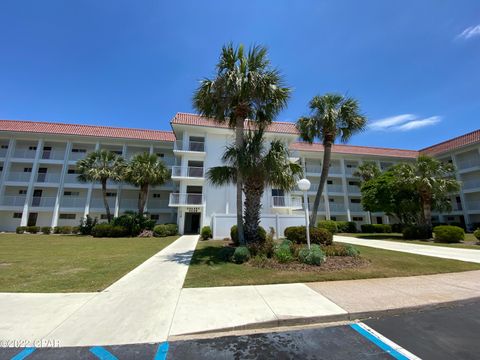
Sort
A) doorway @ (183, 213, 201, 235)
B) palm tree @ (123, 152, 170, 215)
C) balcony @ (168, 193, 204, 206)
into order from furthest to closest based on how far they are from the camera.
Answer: doorway @ (183, 213, 201, 235)
balcony @ (168, 193, 204, 206)
palm tree @ (123, 152, 170, 215)

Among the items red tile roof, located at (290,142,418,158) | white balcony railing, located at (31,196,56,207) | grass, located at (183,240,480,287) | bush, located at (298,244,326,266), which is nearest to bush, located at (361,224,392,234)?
red tile roof, located at (290,142,418,158)

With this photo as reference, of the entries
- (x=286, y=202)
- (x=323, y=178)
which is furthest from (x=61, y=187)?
(x=323, y=178)

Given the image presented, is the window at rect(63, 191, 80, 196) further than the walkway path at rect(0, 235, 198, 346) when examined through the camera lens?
Yes

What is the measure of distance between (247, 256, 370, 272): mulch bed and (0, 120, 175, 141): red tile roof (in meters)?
24.5

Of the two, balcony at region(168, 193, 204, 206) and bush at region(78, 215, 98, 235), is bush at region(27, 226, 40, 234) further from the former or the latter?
balcony at region(168, 193, 204, 206)

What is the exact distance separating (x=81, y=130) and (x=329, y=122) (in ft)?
93.5

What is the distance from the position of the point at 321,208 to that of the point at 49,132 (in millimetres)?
35733

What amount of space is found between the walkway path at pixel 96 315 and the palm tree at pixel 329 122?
11.3 meters

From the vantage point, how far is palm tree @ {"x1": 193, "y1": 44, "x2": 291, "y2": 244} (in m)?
10.2

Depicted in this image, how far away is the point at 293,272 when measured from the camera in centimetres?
745

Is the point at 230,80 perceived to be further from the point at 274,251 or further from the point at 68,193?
the point at 68,193

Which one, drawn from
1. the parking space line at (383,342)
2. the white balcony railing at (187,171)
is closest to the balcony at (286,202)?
the white balcony railing at (187,171)

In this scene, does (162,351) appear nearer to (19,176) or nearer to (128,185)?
(128,185)

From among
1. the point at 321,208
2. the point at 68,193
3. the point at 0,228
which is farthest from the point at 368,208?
the point at 0,228
